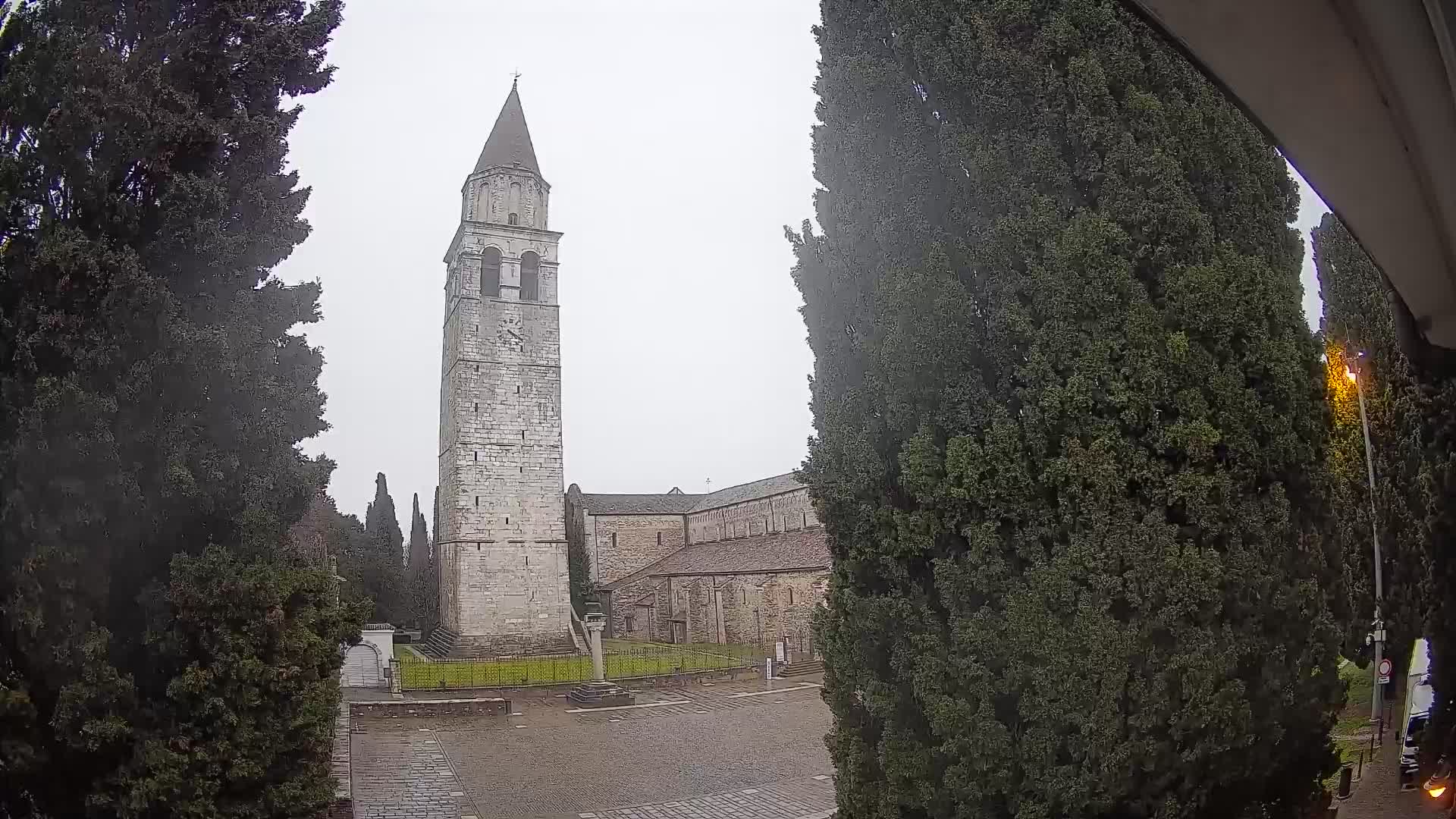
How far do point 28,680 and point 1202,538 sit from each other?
22.4ft

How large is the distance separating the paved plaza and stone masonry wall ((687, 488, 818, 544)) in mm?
16079

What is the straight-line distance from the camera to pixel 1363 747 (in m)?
12.0

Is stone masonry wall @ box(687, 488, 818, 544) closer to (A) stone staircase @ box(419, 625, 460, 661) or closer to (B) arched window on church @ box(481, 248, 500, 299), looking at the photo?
(A) stone staircase @ box(419, 625, 460, 661)

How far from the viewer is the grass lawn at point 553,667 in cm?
2502

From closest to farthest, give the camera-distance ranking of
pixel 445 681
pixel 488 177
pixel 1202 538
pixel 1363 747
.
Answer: pixel 1202 538 < pixel 1363 747 < pixel 445 681 < pixel 488 177

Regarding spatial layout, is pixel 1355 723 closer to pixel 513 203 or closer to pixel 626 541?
pixel 513 203

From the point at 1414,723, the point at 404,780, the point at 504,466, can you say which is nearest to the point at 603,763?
the point at 404,780

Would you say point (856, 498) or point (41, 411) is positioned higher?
point (41, 411)

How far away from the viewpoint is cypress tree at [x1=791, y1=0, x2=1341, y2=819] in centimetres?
439

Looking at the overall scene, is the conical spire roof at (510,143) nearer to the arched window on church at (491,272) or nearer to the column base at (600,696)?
the arched window on church at (491,272)

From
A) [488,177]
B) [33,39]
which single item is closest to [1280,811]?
[33,39]

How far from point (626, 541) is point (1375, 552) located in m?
37.8

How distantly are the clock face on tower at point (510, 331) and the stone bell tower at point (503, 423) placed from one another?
4 centimetres

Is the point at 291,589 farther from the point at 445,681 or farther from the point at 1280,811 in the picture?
the point at 445,681
